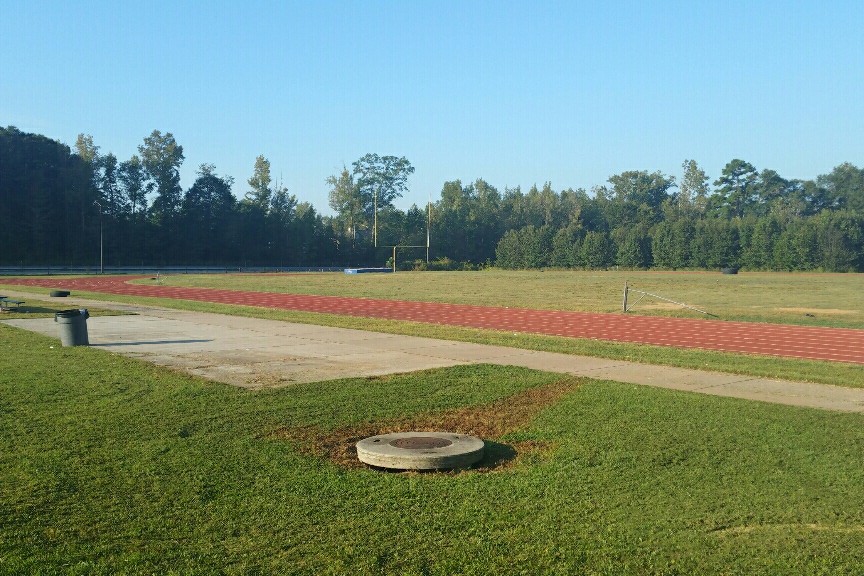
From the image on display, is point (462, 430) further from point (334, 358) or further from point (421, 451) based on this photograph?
point (334, 358)

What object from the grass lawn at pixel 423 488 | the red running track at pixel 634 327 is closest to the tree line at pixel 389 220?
the red running track at pixel 634 327

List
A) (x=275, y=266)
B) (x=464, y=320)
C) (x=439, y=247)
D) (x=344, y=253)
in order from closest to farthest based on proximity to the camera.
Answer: (x=464, y=320) < (x=275, y=266) < (x=344, y=253) < (x=439, y=247)

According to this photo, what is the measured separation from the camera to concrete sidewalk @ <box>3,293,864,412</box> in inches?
480

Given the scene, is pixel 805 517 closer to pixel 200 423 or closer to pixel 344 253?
pixel 200 423

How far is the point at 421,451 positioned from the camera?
7566 millimetres

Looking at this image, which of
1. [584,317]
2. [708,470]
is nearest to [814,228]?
[584,317]

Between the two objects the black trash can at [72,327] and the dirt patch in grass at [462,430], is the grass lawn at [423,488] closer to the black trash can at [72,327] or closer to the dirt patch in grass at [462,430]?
the dirt patch in grass at [462,430]

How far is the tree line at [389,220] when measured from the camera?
90438 millimetres

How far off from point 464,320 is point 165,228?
82207mm

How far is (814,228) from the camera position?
295ft

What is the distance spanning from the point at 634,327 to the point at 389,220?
113 metres

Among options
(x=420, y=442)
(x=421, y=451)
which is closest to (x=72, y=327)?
(x=420, y=442)

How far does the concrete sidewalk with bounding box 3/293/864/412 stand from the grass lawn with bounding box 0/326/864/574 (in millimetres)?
1492

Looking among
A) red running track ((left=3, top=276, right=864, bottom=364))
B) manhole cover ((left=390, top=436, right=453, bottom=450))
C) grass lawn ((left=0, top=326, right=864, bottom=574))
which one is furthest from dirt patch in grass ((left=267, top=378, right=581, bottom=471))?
red running track ((left=3, top=276, right=864, bottom=364))
